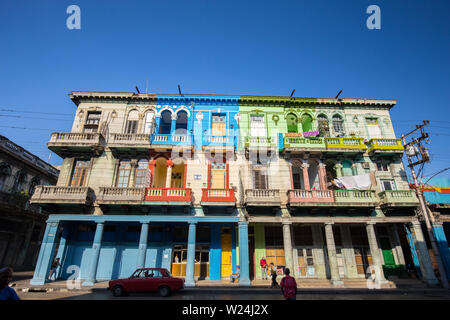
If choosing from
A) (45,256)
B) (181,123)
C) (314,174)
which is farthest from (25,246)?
(314,174)

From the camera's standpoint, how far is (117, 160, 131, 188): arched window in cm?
1912

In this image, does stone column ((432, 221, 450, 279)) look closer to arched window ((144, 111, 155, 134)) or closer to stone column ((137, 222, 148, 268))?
stone column ((137, 222, 148, 268))

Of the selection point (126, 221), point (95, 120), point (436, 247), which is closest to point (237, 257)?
point (126, 221)

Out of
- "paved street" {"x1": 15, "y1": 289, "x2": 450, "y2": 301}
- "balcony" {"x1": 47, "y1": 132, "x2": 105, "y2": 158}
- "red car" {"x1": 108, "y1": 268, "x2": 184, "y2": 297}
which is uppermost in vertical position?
"balcony" {"x1": 47, "y1": 132, "x2": 105, "y2": 158}

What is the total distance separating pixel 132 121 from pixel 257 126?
12048mm

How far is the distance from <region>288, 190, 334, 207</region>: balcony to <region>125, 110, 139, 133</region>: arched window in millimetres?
15316

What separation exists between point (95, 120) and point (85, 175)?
219 inches

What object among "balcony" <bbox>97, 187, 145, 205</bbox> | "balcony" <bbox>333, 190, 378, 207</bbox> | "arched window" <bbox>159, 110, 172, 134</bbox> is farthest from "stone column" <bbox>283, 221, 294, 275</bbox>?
"arched window" <bbox>159, 110, 172, 134</bbox>

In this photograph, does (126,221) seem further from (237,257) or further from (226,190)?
(237,257)

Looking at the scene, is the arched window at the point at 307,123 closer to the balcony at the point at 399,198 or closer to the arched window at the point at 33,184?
the balcony at the point at 399,198

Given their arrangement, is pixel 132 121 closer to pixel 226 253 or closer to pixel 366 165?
pixel 226 253

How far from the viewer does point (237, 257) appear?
1817 cm

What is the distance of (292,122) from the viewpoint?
22672 mm

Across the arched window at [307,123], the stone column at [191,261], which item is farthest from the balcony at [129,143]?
the arched window at [307,123]
